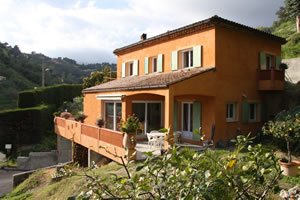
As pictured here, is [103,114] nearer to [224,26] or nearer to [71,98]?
[224,26]

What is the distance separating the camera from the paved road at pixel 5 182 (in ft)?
48.4

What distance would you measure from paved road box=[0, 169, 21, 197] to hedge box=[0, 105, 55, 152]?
3.37 m

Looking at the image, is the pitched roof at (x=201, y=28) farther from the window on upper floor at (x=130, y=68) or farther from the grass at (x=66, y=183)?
the grass at (x=66, y=183)

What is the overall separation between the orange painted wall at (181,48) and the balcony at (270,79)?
3.93 meters

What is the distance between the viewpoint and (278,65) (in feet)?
49.5

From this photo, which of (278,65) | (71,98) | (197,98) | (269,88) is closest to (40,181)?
(197,98)

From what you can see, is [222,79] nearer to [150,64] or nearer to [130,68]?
[150,64]

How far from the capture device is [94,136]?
12.6 metres

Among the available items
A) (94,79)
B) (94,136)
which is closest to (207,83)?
(94,136)

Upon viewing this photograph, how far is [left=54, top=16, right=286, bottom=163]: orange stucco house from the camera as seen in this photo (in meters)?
11.5

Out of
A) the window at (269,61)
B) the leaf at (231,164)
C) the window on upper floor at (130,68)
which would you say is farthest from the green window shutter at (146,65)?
the leaf at (231,164)

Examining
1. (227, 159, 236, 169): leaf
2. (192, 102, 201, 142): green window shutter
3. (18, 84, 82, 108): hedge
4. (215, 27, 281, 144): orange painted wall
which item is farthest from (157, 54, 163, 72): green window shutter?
(18, 84, 82, 108): hedge

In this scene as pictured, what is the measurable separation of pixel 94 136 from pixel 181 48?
23.6 feet

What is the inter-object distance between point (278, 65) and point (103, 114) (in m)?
12.5
